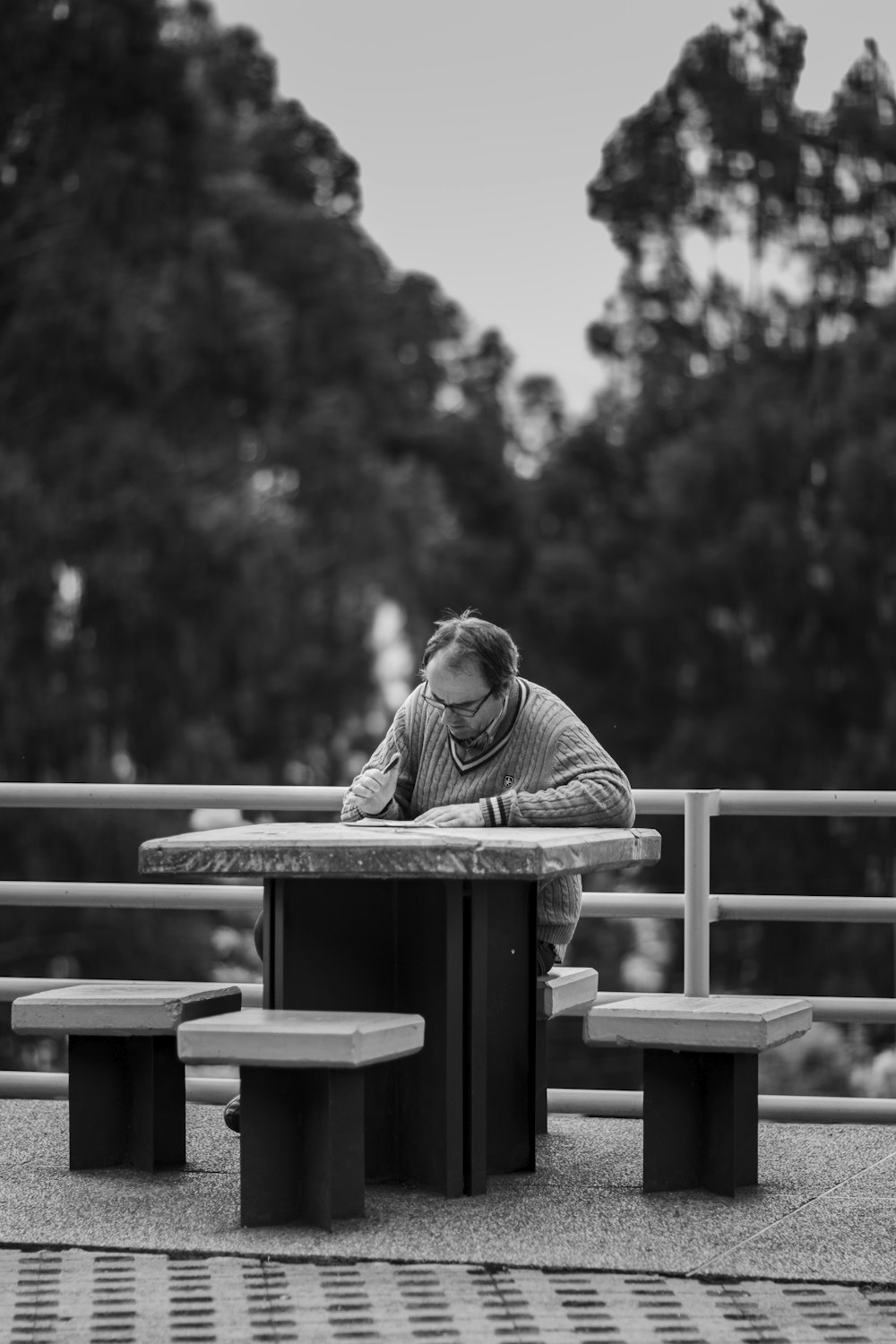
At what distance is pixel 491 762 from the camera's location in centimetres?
387

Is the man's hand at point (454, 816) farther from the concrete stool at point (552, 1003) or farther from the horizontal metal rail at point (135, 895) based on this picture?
the horizontal metal rail at point (135, 895)

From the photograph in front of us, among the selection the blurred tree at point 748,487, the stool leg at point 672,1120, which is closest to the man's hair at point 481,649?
the stool leg at point 672,1120

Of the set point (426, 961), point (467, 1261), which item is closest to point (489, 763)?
point (426, 961)

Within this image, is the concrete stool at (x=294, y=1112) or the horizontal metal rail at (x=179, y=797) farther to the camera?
the horizontal metal rail at (x=179, y=797)

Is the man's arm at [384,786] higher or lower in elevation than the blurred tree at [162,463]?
lower

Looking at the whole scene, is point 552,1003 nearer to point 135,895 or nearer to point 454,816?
point 454,816

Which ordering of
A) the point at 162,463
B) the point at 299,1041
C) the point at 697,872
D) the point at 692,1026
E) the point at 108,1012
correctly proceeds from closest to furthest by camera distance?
the point at 299,1041
the point at 692,1026
the point at 108,1012
the point at 697,872
the point at 162,463

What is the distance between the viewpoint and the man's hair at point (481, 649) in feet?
12.3

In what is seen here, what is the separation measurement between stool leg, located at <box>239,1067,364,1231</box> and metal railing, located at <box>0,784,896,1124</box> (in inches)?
35.6

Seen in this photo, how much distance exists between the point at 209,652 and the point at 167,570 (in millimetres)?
830

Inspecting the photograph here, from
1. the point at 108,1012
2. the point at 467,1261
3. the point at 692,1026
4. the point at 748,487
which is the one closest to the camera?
the point at 467,1261

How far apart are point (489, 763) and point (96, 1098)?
1.03 m

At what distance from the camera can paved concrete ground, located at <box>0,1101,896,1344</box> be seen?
9.11ft

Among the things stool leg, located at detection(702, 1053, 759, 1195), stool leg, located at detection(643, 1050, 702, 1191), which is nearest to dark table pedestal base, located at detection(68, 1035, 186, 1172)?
stool leg, located at detection(643, 1050, 702, 1191)
